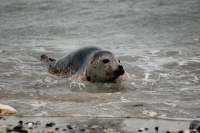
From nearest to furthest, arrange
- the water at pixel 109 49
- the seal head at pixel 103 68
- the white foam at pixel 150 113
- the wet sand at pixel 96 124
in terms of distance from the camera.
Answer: the wet sand at pixel 96 124 < the white foam at pixel 150 113 < the water at pixel 109 49 < the seal head at pixel 103 68

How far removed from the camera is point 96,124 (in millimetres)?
5215

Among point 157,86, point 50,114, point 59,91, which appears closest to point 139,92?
point 157,86

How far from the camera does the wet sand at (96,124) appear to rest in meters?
4.91

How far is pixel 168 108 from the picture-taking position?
614 cm

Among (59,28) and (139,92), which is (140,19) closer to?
(59,28)

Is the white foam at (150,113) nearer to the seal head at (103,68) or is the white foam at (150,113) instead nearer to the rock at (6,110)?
the rock at (6,110)

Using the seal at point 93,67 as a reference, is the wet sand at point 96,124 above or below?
below

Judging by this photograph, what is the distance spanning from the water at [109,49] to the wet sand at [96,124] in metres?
0.28

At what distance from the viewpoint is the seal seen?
8250mm

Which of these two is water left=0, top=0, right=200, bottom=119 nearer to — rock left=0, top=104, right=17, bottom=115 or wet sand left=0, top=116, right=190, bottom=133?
rock left=0, top=104, right=17, bottom=115

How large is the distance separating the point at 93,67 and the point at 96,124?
10.9ft

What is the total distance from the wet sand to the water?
10.9 inches

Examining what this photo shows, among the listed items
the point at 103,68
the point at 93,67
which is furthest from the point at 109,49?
the point at 103,68

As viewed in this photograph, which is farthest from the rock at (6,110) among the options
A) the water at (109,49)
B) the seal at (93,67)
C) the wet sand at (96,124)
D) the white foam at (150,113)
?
the seal at (93,67)
